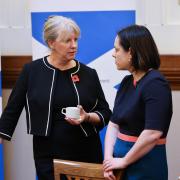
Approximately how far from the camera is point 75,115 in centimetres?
236

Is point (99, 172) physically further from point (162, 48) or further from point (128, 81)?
point (162, 48)

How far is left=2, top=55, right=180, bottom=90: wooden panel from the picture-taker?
11.5 ft

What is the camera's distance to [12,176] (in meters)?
3.98

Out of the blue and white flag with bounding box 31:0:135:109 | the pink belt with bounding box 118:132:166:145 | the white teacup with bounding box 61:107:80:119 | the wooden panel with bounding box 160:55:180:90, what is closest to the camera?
the pink belt with bounding box 118:132:166:145

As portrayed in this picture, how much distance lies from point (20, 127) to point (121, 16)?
4.33 feet

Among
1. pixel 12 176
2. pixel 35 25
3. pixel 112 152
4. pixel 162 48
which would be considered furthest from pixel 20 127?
pixel 112 152

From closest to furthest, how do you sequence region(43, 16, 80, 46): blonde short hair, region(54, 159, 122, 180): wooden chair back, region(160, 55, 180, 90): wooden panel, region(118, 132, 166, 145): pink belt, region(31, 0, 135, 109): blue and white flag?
region(54, 159, 122, 180): wooden chair back
region(118, 132, 166, 145): pink belt
region(43, 16, 80, 46): blonde short hair
region(31, 0, 135, 109): blue and white flag
region(160, 55, 180, 90): wooden panel

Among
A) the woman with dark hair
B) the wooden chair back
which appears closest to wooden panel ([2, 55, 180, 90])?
the woman with dark hair

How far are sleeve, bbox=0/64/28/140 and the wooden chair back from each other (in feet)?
2.31

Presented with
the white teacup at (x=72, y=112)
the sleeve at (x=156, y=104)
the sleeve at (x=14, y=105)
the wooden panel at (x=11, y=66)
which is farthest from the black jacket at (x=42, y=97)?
the wooden panel at (x=11, y=66)

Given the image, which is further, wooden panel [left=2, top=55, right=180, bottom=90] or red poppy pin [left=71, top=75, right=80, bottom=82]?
wooden panel [left=2, top=55, right=180, bottom=90]

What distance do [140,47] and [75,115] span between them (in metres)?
0.52

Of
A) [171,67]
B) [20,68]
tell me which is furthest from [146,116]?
[20,68]

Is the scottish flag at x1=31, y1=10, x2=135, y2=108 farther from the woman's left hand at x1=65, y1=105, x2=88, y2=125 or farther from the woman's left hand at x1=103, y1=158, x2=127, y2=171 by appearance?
the woman's left hand at x1=103, y1=158, x2=127, y2=171
